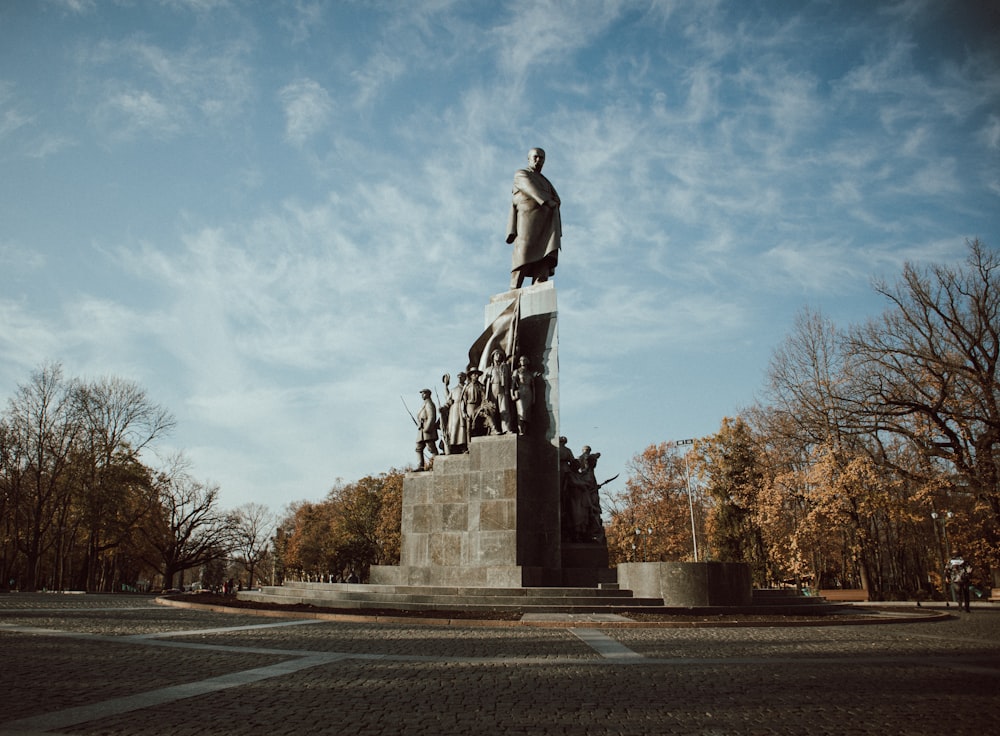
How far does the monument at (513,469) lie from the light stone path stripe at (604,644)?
4769mm

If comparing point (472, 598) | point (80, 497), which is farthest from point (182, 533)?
point (472, 598)

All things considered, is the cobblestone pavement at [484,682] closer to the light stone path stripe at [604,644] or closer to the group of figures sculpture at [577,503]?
the light stone path stripe at [604,644]

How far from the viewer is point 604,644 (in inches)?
365

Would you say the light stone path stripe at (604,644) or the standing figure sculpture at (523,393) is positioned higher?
the standing figure sculpture at (523,393)

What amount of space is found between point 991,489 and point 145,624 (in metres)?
26.1

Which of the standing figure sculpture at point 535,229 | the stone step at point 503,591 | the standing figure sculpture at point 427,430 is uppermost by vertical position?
the standing figure sculpture at point 535,229

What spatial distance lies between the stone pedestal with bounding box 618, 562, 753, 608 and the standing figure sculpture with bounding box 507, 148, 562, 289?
30.4ft

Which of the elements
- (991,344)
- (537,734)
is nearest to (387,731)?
(537,734)

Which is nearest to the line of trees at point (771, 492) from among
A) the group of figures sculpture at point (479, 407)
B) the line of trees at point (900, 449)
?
the line of trees at point (900, 449)

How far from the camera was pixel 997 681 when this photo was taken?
6.60 m

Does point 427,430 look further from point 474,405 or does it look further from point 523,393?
point 523,393

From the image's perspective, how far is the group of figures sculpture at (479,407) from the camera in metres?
17.4

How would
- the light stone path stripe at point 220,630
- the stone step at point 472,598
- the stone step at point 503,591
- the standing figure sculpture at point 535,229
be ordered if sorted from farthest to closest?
1. the standing figure sculpture at point 535,229
2. the stone step at point 503,591
3. the stone step at point 472,598
4. the light stone path stripe at point 220,630

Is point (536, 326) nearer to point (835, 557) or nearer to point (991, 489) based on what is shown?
point (991, 489)
